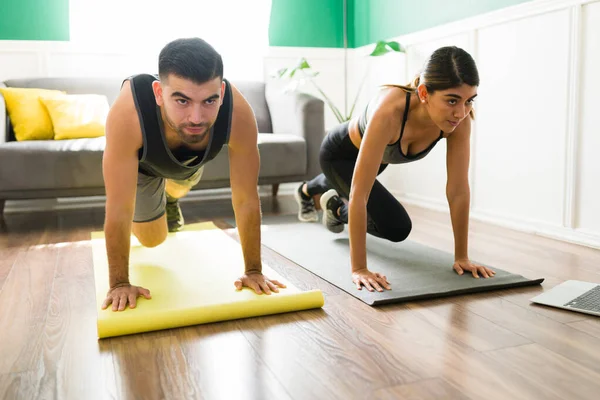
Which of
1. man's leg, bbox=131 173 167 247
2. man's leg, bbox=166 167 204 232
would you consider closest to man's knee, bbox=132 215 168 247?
man's leg, bbox=131 173 167 247

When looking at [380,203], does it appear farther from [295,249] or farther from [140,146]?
[140,146]

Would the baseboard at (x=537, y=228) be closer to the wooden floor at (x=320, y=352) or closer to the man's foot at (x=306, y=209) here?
the wooden floor at (x=320, y=352)

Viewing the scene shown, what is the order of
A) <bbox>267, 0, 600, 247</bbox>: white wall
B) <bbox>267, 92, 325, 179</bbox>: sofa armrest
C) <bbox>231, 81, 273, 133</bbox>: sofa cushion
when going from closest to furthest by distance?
1. <bbox>267, 0, 600, 247</bbox>: white wall
2. <bbox>267, 92, 325, 179</bbox>: sofa armrest
3. <bbox>231, 81, 273, 133</bbox>: sofa cushion

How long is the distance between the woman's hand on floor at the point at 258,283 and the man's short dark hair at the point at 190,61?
24.9 inches

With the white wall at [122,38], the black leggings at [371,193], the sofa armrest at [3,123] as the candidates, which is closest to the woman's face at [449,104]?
the black leggings at [371,193]

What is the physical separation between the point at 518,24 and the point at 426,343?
2.08 metres

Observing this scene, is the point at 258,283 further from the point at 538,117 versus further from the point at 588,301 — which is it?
the point at 538,117

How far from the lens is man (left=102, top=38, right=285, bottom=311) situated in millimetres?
1555

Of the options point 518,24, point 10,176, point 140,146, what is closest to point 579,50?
point 518,24

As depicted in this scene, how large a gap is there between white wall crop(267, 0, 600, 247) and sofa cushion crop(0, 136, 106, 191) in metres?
2.05

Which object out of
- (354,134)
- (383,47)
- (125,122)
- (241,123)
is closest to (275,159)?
(383,47)

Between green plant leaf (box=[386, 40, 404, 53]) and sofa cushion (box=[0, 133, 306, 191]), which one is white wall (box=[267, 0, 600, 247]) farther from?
sofa cushion (box=[0, 133, 306, 191])

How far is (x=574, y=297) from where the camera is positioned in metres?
1.81

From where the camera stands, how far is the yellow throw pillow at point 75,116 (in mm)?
3551
